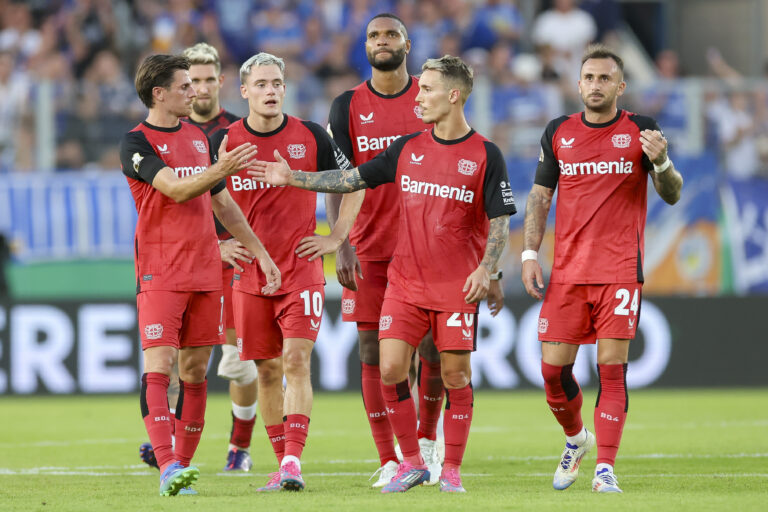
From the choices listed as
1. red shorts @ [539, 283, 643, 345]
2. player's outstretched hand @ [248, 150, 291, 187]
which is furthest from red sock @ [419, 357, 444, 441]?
player's outstretched hand @ [248, 150, 291, 187]

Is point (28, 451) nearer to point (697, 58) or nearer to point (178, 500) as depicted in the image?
point (178, 500)

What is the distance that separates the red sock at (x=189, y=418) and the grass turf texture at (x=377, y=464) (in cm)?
28

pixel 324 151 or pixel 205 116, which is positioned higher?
pixel 205 116

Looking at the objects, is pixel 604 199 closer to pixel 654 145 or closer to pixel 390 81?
pixel 654 145

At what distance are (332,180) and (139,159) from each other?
46.6 inches

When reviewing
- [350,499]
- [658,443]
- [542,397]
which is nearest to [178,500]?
[350,499]

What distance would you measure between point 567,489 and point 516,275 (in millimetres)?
8728

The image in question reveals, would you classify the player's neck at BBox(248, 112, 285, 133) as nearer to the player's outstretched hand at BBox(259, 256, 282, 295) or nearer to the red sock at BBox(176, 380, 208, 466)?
the player's outstretched hand at BBox(259, 256, 282, 295)

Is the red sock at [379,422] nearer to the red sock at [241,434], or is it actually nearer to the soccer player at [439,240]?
the soccer player at [439,240]

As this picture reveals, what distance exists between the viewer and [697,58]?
23.9 metres

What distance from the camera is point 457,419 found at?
24.6 feet

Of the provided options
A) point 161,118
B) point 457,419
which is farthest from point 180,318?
point 457,419

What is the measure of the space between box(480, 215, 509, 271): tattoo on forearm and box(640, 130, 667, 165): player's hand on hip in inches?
36.2

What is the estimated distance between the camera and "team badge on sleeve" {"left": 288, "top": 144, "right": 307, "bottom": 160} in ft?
26.5
